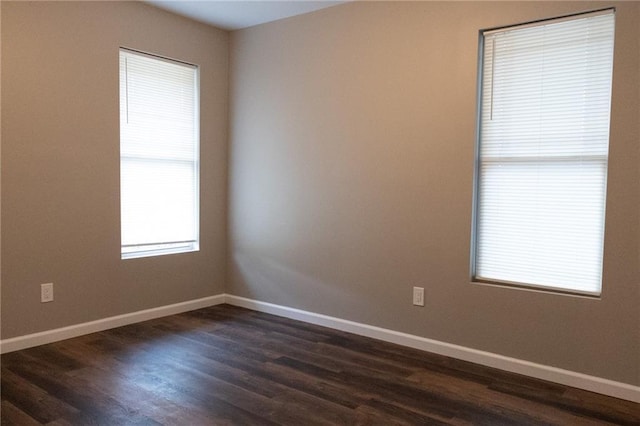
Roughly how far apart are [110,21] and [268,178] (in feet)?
5.58

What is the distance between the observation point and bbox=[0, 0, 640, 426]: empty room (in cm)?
258

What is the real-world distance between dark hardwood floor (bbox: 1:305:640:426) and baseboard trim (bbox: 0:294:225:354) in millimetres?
68

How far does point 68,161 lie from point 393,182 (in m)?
2.30

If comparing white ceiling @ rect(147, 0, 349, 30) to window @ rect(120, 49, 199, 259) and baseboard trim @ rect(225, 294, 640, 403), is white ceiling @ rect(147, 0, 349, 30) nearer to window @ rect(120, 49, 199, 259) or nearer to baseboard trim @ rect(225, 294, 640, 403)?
window @ rect(120, 49, 199, 259)

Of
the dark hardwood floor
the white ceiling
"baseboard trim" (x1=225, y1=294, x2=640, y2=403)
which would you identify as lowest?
the dark hardwood floor

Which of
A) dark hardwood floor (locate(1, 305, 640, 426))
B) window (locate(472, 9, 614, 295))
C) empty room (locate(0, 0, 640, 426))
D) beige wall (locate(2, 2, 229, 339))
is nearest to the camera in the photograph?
dark hardwood floor (locate(1, 305, 640, 426))

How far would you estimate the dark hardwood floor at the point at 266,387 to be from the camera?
2316 mm

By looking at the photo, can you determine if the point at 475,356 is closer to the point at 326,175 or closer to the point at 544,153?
the point at 544,153

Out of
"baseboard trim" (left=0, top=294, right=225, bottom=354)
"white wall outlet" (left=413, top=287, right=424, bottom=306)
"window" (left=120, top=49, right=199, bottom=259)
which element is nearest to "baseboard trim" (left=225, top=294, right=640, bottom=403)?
"white wall outlet" (left=413, top=287, right=424, bottom=306)

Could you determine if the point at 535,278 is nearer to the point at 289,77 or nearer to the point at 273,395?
the point at 273,395

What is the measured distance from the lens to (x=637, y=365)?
2562 millimetres

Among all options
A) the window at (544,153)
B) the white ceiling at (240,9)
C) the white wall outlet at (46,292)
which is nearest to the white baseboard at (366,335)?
the white wall outlet at (46,292)

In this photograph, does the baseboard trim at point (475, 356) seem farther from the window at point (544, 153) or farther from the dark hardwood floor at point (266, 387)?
the window at point (544, 153)

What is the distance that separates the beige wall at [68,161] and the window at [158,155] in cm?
11
